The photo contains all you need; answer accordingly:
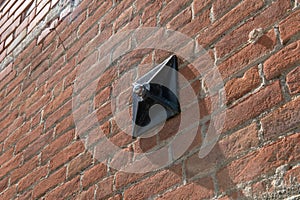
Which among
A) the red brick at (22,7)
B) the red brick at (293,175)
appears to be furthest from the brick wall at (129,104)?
the red brick at (22,7)

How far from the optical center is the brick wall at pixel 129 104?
1.15 meters

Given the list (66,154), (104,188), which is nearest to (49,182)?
(66,154)

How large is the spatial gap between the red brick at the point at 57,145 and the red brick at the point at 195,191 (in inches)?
24.4

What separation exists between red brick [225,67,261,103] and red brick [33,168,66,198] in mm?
770

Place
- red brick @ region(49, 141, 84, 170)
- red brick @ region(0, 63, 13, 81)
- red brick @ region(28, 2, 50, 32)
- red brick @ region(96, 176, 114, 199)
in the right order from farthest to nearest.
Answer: red brick @ region(0, 63, 13, 81) < red brick @ region(28, 2, 50, 32) < red brick @ region(49, 141, 84, 170) < red brick @ region(96, 176, 114, 199)

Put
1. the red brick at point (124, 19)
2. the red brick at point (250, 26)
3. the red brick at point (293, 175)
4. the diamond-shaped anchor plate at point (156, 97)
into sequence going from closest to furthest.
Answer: the red brick at point (293, 175) < the red brick at point (250, 26) < the diamond-shaped anchor plate at point (156, 97) < the red brick at point (124, 19)

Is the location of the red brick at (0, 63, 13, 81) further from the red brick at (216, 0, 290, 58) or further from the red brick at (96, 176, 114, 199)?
the red brick at (216, 0, 290, 58)

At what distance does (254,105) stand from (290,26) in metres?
0.22

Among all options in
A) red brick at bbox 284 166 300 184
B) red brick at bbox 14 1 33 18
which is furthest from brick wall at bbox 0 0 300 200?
red brick at bbox 14 1 33 18

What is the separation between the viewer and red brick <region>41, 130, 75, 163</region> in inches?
71.7

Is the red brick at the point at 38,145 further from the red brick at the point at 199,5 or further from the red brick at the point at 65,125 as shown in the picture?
the red brick at the point at 199,5

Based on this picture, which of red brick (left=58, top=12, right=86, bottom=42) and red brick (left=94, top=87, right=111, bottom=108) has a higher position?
red brick (left=58, top=12, right=86, bottom=42)

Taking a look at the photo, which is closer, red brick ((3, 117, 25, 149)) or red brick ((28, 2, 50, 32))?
red brick ((3, 117, 25, 149))

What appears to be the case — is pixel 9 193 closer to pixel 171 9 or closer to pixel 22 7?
pixel 171 9
